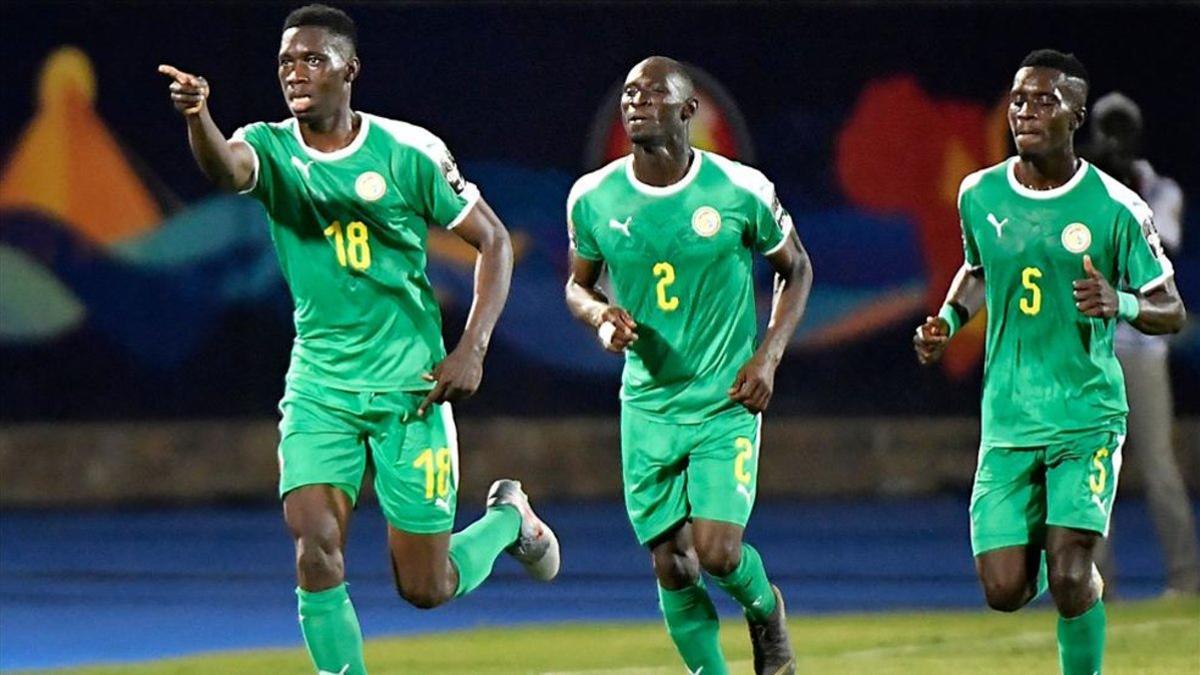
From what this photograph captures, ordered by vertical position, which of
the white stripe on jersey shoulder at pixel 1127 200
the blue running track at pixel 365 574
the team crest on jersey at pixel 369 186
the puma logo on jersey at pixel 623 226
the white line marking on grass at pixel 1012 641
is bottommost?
the blue running track at pixel 365 574

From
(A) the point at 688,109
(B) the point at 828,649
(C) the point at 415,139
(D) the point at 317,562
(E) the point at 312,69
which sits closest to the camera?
(D) the point at 317,562

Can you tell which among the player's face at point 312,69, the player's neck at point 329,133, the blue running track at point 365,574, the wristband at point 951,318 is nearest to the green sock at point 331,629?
the player's neck at point 329,133

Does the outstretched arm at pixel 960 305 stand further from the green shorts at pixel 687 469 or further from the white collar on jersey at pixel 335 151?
the white collar on jersey at pixel 335 151

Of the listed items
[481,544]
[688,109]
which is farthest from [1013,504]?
[481,544]

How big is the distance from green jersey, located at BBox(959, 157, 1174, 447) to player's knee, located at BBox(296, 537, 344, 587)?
2.23 meters

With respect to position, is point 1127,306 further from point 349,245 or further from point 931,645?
point 931,645

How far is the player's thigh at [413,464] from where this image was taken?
7.93 m

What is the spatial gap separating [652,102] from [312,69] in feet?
4.00

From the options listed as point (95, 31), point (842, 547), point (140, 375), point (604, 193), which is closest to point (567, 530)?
point (842, 547)

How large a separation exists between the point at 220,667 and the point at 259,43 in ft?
22.1

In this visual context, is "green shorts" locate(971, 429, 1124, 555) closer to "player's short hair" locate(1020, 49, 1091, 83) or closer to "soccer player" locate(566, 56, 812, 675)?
"soccer player" locate(566, 56, 812, 675)

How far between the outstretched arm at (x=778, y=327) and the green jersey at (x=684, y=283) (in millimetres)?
113

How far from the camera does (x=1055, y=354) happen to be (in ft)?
26.7

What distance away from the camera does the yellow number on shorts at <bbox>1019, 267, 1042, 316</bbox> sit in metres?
8.14
